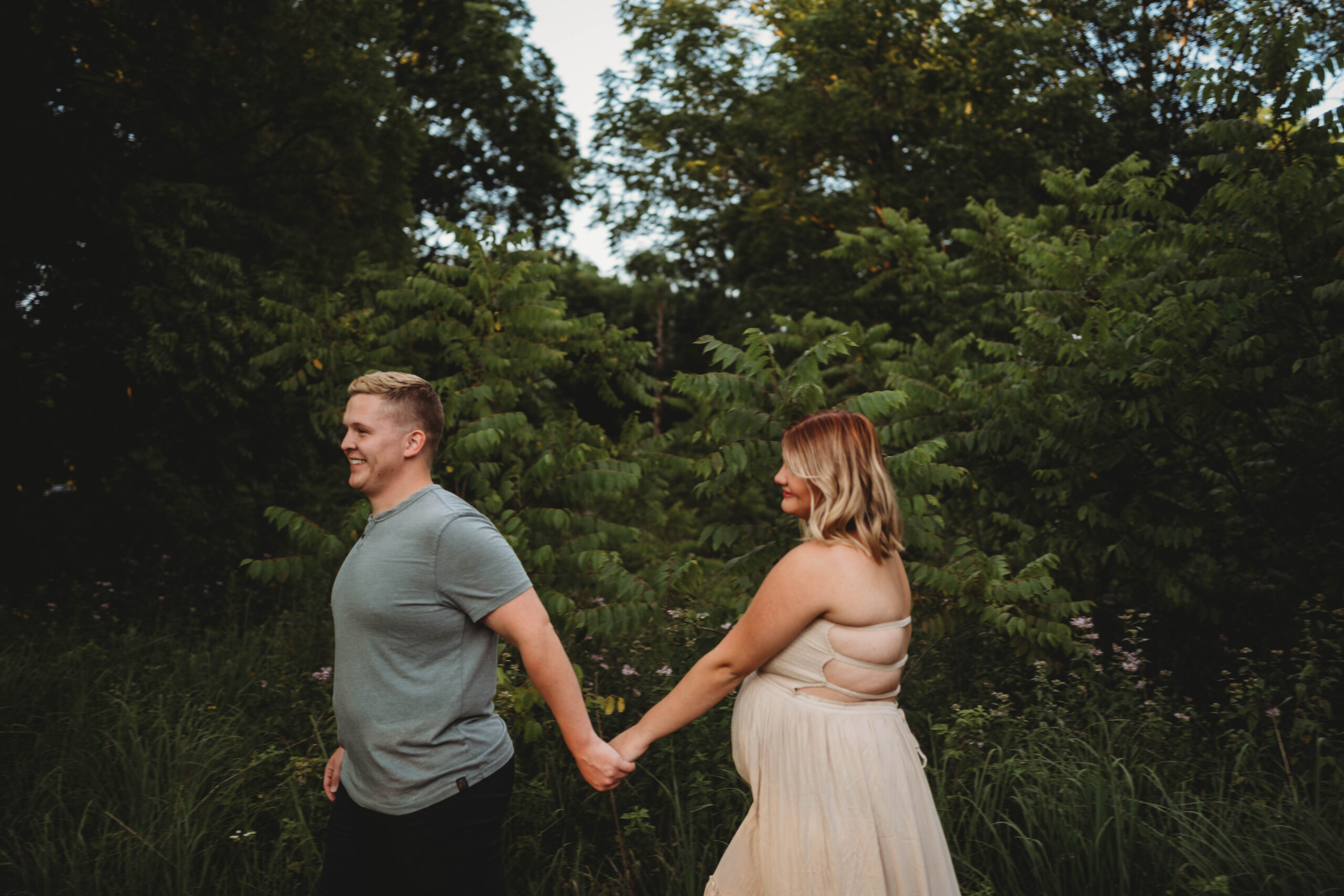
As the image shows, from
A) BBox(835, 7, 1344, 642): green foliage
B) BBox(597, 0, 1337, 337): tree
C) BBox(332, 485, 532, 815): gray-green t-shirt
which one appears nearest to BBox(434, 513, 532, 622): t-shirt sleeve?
BBox(332, 485, 532, 815): gray-green t-shirt

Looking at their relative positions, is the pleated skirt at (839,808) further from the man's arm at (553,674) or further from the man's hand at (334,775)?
the man's hand at (334,775)

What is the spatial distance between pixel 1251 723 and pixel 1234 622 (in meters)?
2.27

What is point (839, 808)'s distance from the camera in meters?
2.29

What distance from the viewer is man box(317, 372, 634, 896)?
2334 millimetres

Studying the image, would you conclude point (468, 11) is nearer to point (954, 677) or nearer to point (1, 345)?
point (1, 345)

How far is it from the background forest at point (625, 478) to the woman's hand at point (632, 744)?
1.02 meters

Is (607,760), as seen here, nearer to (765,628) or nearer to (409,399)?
(765,628)

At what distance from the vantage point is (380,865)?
2.45 m

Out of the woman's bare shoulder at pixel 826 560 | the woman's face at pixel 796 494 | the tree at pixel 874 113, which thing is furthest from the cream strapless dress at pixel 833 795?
the tree at pixel 874 113

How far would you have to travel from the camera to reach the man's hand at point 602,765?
2.63 m

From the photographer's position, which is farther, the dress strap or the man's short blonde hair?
the man's short blonde hair

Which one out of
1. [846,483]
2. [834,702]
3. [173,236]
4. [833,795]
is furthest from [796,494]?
[173,236]

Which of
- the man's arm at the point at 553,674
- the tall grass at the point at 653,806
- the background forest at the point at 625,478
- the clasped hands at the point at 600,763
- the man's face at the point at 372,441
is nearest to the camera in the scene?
the man's arm at the point at 553,674

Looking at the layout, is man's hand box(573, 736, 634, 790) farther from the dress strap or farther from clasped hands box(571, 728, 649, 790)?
the dress strap
